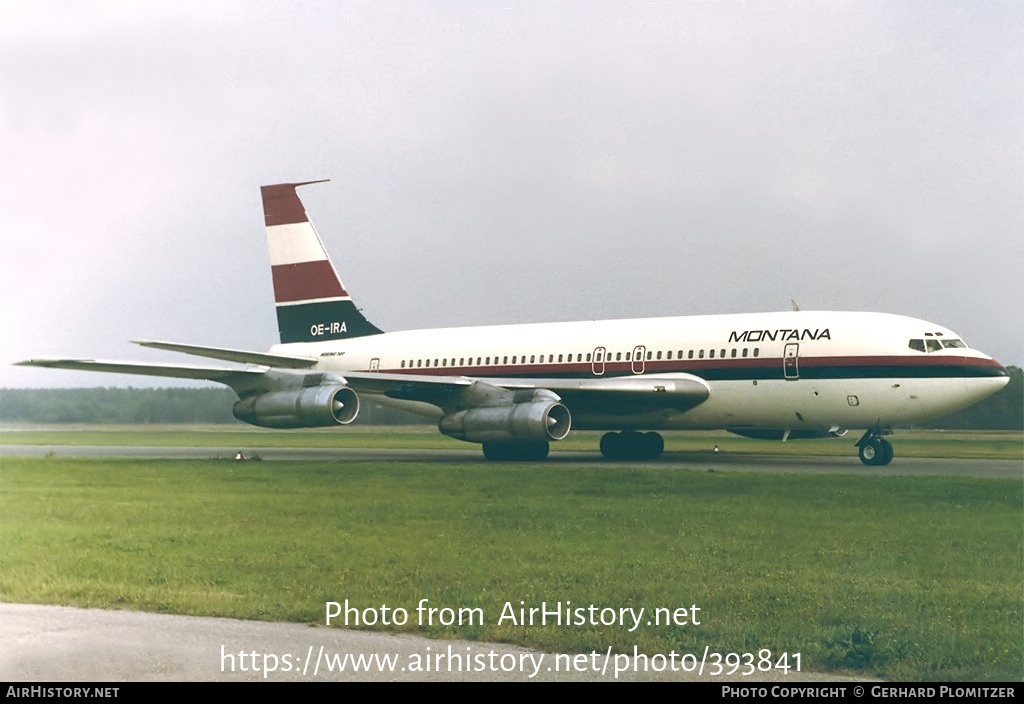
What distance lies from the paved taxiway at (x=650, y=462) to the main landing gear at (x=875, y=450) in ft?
1.01

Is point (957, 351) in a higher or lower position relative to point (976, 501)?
higher

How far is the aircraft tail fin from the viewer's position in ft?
107

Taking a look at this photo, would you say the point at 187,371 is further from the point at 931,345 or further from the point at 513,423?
the point at 931,345

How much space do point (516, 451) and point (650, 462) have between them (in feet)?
9.47

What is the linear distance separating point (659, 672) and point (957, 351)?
1854 centimetres

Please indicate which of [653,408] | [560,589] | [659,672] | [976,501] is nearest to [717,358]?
[653,408]

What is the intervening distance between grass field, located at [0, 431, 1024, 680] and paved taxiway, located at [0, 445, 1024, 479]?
364 centimetres

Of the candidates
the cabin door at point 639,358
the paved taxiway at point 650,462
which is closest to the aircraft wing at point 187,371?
the paved taxiway at point 650,462

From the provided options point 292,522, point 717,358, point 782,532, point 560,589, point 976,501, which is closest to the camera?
point 560,589

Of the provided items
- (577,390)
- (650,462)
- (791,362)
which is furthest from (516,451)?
(791,362)

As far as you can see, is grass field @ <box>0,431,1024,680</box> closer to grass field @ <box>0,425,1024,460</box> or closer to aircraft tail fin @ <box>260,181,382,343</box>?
grass field @ <box>0,425,1024,460</box>
